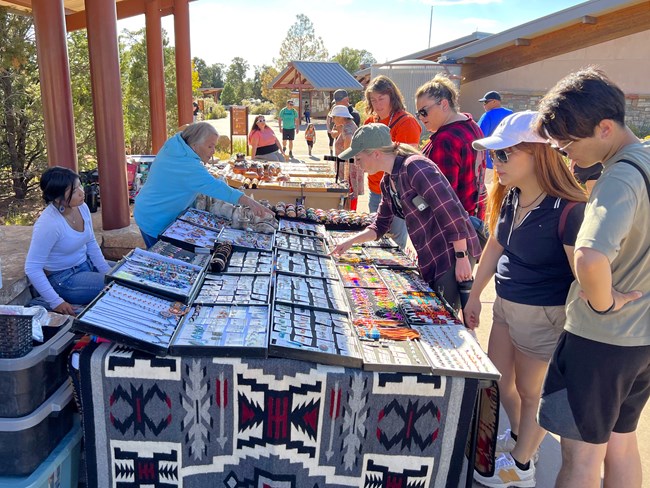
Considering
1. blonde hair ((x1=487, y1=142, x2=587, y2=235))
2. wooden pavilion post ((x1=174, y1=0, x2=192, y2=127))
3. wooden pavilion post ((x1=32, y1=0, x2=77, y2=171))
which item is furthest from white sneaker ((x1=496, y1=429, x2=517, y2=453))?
wooden pavilion post ((x1=174, y1=0, x2=192, y2=127))

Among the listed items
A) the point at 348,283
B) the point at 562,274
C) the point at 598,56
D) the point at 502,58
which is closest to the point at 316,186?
the point at 348,283

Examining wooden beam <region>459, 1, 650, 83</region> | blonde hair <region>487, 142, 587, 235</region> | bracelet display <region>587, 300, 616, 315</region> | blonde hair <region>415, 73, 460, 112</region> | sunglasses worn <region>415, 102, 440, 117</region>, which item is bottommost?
bracelet display <region>587, 300, 616, 315</region>

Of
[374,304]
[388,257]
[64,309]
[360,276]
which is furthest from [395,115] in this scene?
[64,309]

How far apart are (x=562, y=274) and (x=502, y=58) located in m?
17.3

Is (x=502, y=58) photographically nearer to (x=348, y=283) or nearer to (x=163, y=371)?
(x=348, y=283)

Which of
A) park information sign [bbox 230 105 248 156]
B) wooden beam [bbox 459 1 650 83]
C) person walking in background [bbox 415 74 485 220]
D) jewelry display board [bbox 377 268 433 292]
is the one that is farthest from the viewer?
park information sign [bbox 230 105 248 156]

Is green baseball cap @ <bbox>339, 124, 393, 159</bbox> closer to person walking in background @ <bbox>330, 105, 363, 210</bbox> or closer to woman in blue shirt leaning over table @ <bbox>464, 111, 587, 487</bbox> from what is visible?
woman in blue shirt leaning over table @ <bbox>464, 111, 587, 487</bbox>

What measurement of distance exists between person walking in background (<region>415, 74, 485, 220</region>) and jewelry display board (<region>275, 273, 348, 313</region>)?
119 cm

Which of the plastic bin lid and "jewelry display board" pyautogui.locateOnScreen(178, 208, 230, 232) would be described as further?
"jewelry display board" pyautogui.locateOnScreen(178, 208, 230, 232)

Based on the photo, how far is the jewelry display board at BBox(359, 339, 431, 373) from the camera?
1.97m

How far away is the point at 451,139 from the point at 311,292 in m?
1.49

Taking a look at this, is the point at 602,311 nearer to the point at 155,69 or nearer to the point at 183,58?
the point at 155,69

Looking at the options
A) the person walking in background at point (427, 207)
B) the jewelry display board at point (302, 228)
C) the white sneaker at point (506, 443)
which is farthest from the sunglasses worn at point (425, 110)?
the white sneaker at point (506, 443)

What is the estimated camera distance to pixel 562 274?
2176mm
